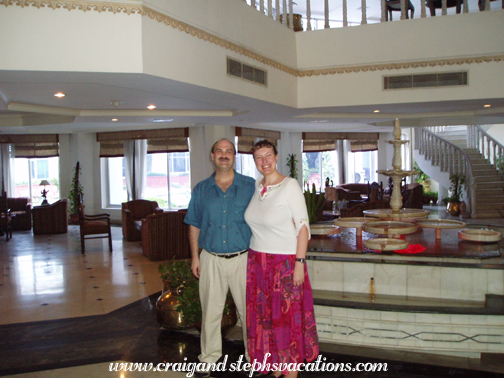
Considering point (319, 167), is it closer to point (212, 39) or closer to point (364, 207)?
point (364, 207)

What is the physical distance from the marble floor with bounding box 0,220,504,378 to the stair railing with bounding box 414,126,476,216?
8.23 meters

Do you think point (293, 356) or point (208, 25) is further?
point (208, 25)

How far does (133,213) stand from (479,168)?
8993 mm

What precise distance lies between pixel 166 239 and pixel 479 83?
5.52 metres

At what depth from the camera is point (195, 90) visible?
5.43 meters

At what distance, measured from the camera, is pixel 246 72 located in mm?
5891

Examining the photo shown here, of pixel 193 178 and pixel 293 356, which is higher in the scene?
pixel 193 178

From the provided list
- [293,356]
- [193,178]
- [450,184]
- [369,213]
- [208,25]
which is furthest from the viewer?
[450,184]

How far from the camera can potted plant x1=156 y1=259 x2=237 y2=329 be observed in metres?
3.75

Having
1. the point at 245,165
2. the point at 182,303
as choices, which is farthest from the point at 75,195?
the point at 182,303

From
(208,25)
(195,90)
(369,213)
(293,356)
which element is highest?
(208,25)

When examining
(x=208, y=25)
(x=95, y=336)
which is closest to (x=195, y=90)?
(x=208, y=25)

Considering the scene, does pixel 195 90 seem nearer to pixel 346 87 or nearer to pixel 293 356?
pixel 346 87

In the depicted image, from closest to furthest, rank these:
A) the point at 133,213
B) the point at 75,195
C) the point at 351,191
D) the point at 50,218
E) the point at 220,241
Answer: the point at 220,241
the point at 133,213
the point at 50,218
the point at 75,195
the point at 351,191
